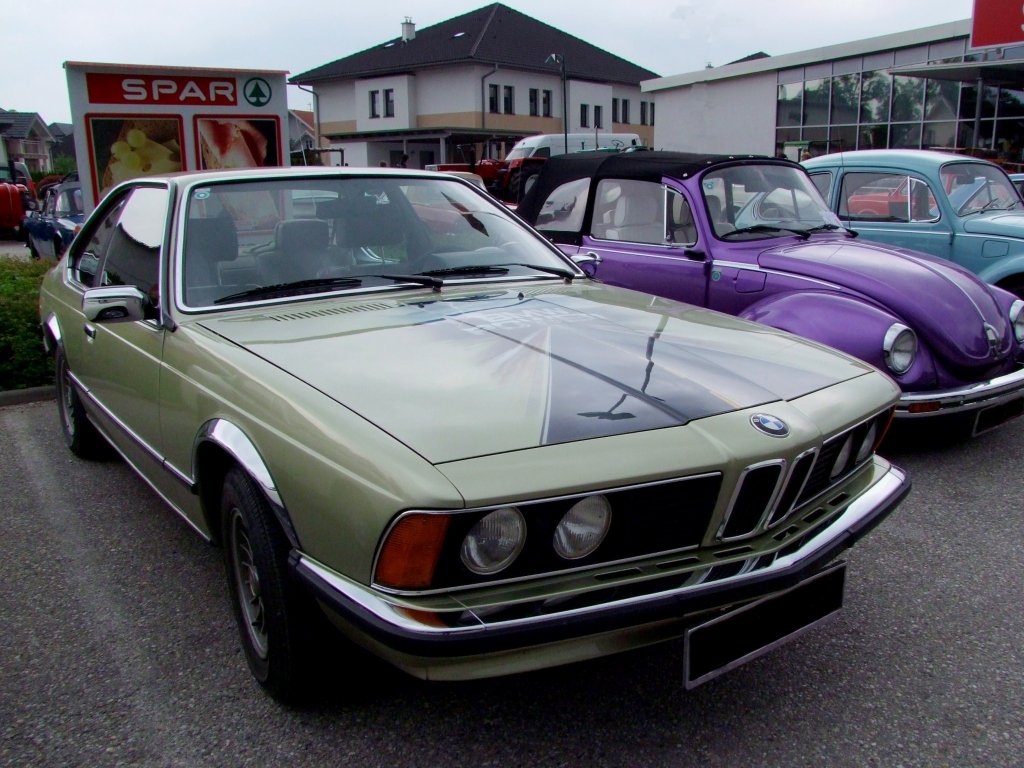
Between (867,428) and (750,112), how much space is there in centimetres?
2950

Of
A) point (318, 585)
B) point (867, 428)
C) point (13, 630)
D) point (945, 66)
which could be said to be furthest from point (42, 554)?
point (945, 66)

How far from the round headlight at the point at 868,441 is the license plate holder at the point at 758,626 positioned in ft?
1.49

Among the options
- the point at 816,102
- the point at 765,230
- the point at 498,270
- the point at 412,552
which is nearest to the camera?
the point at 412,552

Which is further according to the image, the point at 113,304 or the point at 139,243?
the point at 139,243

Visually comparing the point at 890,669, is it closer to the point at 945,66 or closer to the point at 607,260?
the point at 607,260

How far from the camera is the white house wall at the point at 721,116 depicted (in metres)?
29.2

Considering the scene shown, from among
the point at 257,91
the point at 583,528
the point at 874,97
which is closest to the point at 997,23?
the point at 874,97

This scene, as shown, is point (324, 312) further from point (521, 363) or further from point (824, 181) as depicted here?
point (824, 181)

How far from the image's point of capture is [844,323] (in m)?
4.54

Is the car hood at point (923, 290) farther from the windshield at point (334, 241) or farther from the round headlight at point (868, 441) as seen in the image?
the round headlight at point (868, 441)

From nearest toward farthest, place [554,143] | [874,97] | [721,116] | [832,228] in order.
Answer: [832,228]
[874,97]
[554,143]
[721,116]

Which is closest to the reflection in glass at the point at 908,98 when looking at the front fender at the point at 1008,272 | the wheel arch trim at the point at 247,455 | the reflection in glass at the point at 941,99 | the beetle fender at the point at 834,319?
the reflection in glass at the point at 941,99

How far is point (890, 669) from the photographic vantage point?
2.65m

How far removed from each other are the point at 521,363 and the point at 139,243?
1958mm
